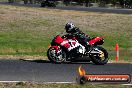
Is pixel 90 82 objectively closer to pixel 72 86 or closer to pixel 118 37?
pixel 72 86

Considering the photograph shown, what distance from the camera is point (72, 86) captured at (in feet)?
42.2

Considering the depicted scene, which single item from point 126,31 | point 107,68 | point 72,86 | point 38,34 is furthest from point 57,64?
point 126,31

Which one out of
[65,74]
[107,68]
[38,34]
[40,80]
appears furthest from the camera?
[38,34]

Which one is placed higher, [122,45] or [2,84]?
[2,84]

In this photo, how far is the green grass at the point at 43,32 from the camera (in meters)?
28.3

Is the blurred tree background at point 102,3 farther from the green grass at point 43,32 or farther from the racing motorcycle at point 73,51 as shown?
the racing motorcycle at point 73,51

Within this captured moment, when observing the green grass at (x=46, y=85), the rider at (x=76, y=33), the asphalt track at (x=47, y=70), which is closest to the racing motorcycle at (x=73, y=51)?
the rider at (x=76, y=33)

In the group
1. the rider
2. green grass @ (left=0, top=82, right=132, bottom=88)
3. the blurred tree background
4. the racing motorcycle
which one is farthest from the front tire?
the blurred tree background

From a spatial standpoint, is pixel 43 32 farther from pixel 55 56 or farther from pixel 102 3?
pixel 102 3

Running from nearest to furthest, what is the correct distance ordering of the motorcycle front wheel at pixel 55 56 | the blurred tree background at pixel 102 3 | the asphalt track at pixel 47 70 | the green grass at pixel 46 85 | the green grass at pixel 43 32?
1. the green grass at pixel 46 85
2. the asphalt track at pixel 47 70
3. the motorcycle front wheel at pixel 55 56
4. the green grass at pixel 43 32
5. the blurred tree background at pixel 102 3

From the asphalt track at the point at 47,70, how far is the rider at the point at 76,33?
2.85ft

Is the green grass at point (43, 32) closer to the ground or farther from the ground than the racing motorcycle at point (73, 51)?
closer to the ground

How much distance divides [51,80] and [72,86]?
4.37 ft

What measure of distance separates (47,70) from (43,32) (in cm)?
2131
